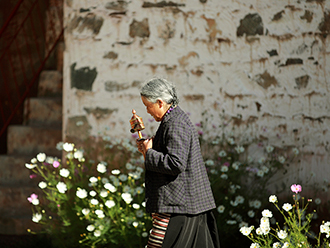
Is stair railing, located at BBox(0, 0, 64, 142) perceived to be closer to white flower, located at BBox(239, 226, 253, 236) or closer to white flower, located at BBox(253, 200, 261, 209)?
white flower, located at BBox(253, 200, 261, 209)

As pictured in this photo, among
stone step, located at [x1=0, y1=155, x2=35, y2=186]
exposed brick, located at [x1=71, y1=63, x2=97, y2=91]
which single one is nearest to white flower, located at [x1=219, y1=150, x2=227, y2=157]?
exposed brick, located at [x1=71, y1=63, x2=97, y2=91]

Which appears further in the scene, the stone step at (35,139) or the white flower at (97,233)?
the stone step at (35,139)

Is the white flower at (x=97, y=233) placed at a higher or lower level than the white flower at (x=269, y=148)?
lower

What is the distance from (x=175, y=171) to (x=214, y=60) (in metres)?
2.03

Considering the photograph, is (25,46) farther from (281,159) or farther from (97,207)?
(281,159)

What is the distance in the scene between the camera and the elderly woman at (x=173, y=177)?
202 cm

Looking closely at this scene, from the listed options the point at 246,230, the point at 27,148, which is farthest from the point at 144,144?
the point at 27,148

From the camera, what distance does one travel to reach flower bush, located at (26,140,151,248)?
310 cm

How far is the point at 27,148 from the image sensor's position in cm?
440

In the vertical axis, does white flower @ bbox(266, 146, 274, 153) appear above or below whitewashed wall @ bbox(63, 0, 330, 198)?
below

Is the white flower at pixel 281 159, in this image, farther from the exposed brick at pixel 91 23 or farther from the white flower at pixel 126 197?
the exposed brick at pixel 91 23

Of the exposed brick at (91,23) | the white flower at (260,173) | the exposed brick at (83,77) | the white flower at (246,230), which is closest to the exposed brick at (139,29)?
the exposed brick at (91,23)

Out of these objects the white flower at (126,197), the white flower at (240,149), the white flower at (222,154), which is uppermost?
the white flower at (240,149)

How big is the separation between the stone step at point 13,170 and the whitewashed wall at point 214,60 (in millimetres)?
718
